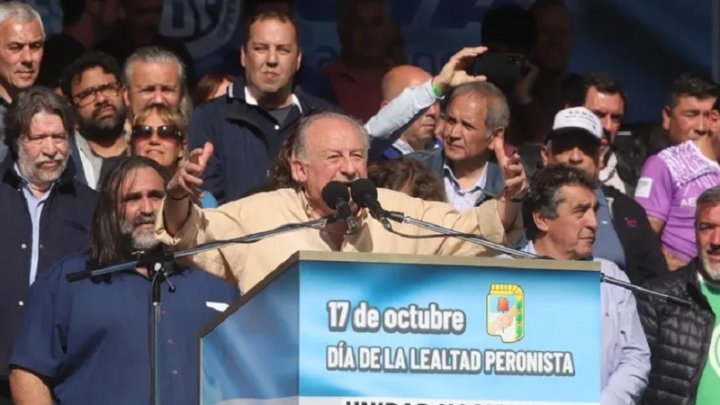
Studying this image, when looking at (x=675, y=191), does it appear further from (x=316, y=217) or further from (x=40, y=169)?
(x=316, y=217)

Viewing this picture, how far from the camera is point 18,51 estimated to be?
9109 millimetres

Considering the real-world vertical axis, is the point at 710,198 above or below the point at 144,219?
above

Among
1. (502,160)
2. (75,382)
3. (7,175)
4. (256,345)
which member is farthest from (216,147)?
(256,345)

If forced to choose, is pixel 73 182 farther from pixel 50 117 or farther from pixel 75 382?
pixel 75 382

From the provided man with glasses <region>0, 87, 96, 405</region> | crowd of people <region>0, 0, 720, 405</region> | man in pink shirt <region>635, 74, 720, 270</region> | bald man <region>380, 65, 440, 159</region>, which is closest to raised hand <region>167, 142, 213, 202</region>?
crowd of people <region>0, 0, 720, 405</region>

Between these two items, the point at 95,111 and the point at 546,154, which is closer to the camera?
the point at 95,111

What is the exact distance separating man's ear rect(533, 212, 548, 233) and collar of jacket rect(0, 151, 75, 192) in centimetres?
214

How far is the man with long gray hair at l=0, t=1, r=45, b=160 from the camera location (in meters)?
9.10

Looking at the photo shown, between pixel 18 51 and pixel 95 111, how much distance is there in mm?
485

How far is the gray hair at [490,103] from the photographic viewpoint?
923 cm

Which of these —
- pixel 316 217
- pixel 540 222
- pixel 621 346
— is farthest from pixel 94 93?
pixel 621 346

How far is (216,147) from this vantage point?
8961 mm

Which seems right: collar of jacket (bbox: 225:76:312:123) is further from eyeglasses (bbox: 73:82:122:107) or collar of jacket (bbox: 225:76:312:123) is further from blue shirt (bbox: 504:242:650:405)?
blue shirt (bbox: 504:242:650:405)

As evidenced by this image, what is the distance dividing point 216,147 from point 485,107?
1.37 meters
